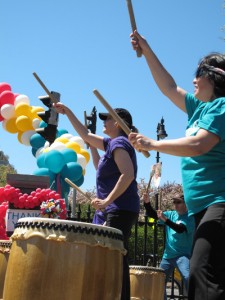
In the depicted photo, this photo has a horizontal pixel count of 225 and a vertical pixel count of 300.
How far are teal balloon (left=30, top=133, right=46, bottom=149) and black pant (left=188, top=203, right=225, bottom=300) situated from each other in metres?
8.99

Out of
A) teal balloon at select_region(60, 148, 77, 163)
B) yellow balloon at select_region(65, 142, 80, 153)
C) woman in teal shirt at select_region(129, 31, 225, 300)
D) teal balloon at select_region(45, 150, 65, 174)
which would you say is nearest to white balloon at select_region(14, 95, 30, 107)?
yellow balloon at select_region(65, 142, 80, 153)

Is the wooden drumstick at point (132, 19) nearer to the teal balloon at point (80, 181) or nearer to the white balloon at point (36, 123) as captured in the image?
the teal balloon at point (80, 181)

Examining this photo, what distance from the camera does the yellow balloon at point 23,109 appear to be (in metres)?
11.6

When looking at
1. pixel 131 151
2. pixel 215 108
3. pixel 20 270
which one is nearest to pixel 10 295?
pixel 20 270

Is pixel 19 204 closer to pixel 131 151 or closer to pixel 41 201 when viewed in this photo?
pixel 41 201

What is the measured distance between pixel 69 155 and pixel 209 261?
7.83 metres

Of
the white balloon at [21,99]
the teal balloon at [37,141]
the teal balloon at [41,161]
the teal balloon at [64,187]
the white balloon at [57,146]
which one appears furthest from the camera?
the white balloon at [21,99]

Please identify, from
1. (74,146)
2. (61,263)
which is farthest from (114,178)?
(74,146)

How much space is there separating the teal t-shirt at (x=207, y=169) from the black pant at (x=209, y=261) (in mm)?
129

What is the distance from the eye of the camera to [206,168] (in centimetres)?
275

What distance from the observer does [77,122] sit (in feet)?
14.2

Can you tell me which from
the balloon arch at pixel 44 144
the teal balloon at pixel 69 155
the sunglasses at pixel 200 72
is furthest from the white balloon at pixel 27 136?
the sunglasses at pixel 200 72

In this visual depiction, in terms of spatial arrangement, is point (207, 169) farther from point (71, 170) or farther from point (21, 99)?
point (21, 99)

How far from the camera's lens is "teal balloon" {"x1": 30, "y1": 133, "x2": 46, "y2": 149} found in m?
11.3
